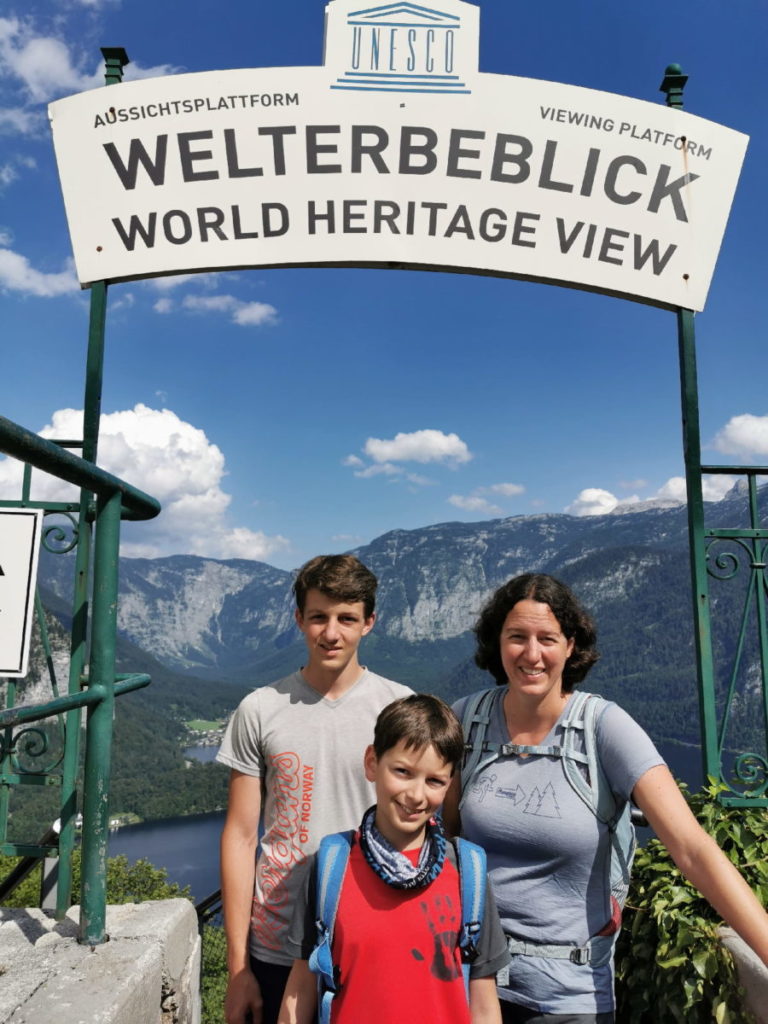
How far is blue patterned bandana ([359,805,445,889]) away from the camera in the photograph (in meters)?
1.99

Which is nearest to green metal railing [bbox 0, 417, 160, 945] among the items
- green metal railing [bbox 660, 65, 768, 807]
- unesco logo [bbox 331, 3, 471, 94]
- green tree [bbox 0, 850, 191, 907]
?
green metal railing [bbox 660, 65, 768, 807]

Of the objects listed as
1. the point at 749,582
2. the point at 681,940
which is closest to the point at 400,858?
the point at 681,940

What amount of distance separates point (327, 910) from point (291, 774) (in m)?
0.47

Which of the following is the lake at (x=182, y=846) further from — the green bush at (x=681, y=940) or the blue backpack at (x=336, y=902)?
the blue backpack at (x=336, y=902)

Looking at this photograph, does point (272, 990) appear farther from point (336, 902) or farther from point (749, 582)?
point (749, 582)

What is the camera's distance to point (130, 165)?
13.4 ft

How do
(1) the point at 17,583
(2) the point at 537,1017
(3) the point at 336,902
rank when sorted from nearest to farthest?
(1) the point at 17,583, (3) the point at 336,902, (2) the point at 537,1017

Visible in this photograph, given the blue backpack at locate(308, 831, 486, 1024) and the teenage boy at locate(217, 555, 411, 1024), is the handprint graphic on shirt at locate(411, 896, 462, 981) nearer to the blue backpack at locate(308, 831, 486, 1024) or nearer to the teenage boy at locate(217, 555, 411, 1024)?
the blue backpack at locate(308, 831, 486, 1024)

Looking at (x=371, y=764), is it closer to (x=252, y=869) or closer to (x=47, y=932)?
(x=252, y=869)

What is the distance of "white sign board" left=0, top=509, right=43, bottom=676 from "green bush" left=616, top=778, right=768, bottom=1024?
2313 millimetres

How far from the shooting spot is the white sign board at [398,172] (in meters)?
4.10

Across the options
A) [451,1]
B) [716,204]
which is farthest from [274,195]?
[716,204]

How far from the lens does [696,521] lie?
3.95m

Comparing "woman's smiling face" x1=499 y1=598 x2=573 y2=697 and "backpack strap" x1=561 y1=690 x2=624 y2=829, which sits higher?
"woman's smiling face" x1=499 y1=598 x2=573 y2=697
